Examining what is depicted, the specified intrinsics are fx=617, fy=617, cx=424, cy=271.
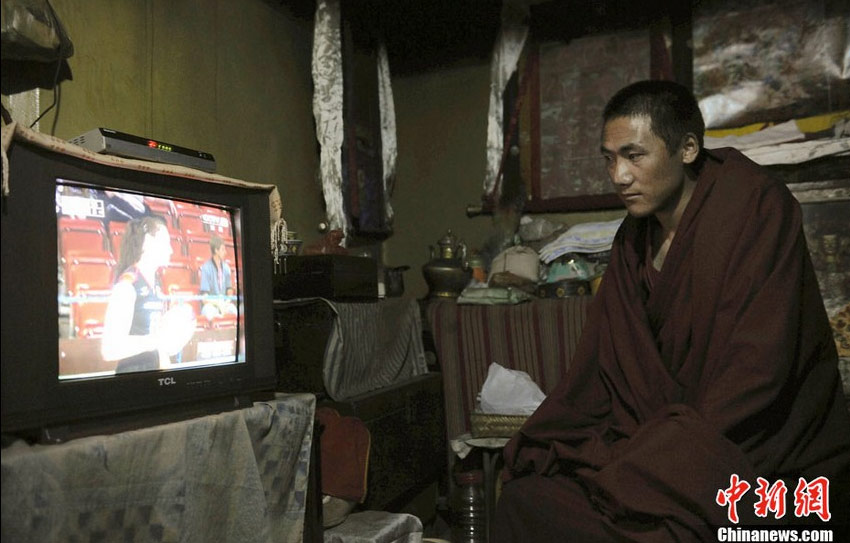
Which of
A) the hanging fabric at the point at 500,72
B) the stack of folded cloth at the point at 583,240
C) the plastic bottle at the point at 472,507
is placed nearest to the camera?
the plastic bottle at the point at 472,507

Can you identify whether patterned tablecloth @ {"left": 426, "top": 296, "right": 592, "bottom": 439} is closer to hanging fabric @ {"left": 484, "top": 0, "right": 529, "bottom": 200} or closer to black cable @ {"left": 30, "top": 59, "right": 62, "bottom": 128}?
hanging fabric @ {"left": 484, "top": 0, "right": 529, "bottom": 200}

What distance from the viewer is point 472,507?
2643 millimetres

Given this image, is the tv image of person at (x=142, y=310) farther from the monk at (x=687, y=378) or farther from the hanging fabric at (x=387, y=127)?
the hanging fabric at (x=387, y=127)

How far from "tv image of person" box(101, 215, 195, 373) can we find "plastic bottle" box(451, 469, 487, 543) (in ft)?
5.15

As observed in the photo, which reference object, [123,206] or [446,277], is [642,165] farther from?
[446,277]

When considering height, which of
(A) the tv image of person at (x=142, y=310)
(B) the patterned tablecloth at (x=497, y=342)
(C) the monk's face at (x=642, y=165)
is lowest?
(B) the patterned tablecloth at (x=497, y=342)

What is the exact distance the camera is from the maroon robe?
1395mm

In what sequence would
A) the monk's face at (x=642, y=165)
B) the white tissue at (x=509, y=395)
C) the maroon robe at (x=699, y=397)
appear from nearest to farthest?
the maroon robe at (x=699, y=397), the monk's face at (x=642, y=165), the white tissue at (x=509, y=395)

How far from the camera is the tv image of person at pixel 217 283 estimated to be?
1.55m

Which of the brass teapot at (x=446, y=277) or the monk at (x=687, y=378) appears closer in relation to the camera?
the monk at (x=687, y=378)

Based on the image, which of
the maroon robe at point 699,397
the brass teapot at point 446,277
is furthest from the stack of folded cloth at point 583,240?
the maroon robe at point 699,397

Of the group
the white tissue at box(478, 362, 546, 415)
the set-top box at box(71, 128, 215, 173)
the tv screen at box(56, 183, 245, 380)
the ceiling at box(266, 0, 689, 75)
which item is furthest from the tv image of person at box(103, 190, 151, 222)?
the ceiling at box(266, 0, 689, 75)

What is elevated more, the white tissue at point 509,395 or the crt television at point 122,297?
the crt television at point 122,297

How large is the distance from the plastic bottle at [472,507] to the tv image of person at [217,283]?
1456 millimetres
